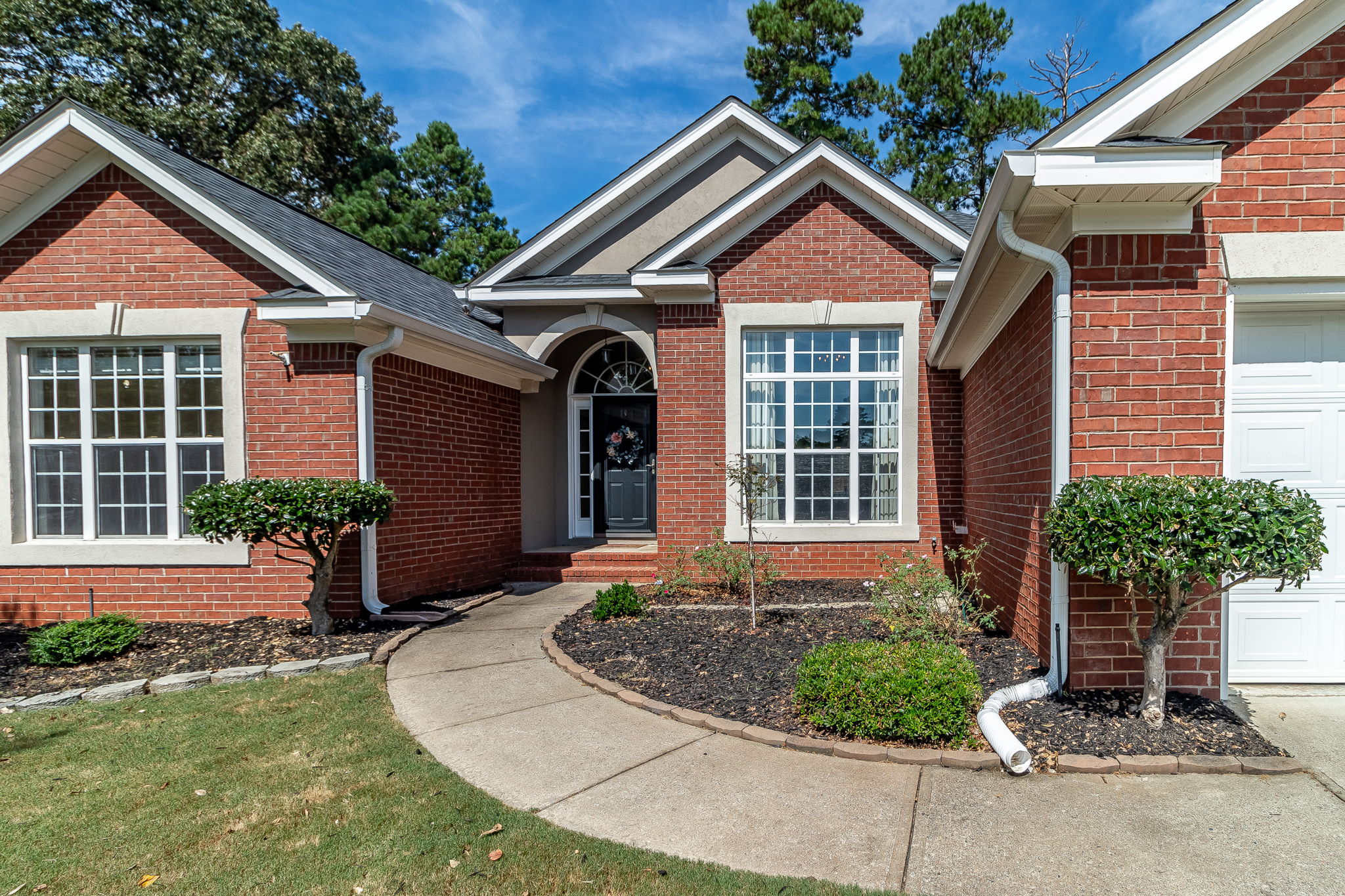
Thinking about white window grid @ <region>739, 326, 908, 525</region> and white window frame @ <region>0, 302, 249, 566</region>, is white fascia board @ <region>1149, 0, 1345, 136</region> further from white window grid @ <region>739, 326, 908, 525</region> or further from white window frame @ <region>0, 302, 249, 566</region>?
white window frame @ <region>0, 302, 249, 566</region>

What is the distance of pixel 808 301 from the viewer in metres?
8.66

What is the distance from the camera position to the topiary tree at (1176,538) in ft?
11.3

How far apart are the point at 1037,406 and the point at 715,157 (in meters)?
7.76

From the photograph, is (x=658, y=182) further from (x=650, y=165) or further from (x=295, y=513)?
(x=295, y=513)

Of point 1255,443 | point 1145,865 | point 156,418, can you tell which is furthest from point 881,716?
point 156,418

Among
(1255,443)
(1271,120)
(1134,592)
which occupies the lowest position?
(1134,592)

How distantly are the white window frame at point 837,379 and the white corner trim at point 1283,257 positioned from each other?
446cm

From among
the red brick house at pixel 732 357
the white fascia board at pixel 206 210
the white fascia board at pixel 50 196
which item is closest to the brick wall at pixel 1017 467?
the red brick house at pixel 732 357

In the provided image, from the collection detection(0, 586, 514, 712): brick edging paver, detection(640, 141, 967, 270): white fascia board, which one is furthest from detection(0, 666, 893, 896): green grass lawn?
detection(640, 141, 967, 270): white fascia board

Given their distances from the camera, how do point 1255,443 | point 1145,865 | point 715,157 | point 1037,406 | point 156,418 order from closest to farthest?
1. point 1145,865
2. point 1255,443
3. point 1037,406
4. point 156,418
5. point 715,157

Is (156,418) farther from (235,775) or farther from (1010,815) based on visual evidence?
(1010,815)

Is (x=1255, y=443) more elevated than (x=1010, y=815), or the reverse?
(x=1255, y=443)

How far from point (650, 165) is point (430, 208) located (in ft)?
57.2

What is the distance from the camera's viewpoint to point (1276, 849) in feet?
9.27
